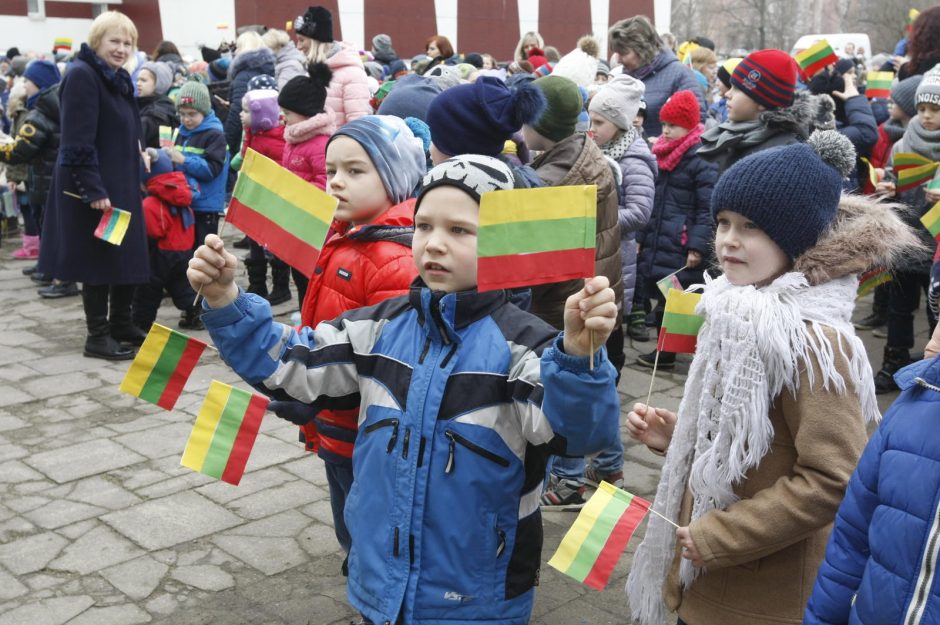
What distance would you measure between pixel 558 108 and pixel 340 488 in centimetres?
199

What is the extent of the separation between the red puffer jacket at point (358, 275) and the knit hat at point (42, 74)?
23.2 ft

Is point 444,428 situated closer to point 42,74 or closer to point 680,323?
point 680,323

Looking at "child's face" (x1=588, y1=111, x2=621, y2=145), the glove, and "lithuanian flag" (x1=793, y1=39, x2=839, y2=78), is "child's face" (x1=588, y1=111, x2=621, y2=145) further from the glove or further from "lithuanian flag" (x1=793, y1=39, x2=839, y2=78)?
the glove

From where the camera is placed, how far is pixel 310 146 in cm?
700

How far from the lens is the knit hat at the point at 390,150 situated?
321 cm

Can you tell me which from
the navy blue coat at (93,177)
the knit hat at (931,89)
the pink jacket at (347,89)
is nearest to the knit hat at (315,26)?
the pink jacket at (347,89)

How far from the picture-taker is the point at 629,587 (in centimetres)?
274

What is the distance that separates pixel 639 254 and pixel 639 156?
107cm

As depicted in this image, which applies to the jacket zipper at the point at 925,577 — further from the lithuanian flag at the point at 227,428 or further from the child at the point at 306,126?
the child at the point at 306,126

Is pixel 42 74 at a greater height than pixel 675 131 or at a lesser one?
greater

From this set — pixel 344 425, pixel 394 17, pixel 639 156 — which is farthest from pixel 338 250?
pixel 394 17

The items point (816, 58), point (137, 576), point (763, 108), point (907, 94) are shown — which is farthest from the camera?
point (816, 58)

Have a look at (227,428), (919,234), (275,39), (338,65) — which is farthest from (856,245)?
(275,39)

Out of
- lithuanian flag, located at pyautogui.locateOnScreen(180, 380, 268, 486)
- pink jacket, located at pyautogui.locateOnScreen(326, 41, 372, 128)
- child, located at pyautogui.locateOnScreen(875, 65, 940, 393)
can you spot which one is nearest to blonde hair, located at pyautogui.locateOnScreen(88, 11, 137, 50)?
pink jacket, located at pyautogui.locateOnScreen(326, 41, 372, 128)
